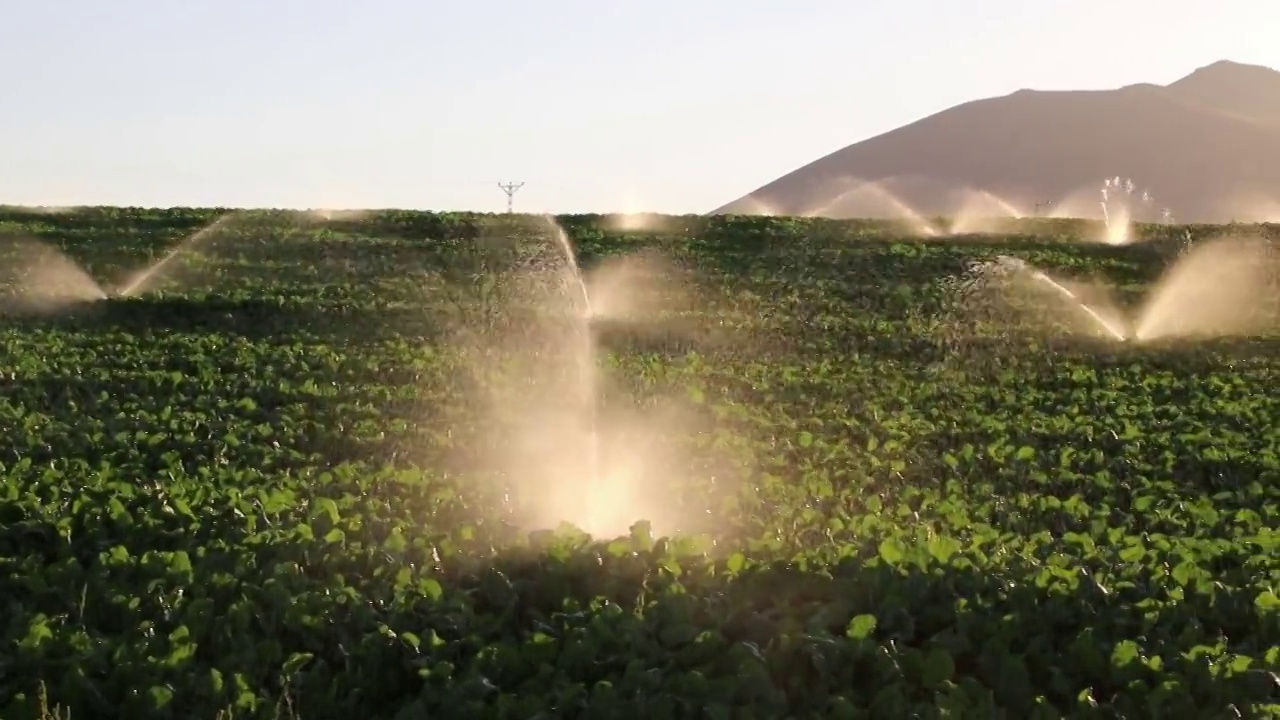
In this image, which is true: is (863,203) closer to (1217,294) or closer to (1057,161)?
(1057,161)

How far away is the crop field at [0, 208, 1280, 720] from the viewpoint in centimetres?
688

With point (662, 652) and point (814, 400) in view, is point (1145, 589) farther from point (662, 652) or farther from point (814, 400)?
point (814, 400)

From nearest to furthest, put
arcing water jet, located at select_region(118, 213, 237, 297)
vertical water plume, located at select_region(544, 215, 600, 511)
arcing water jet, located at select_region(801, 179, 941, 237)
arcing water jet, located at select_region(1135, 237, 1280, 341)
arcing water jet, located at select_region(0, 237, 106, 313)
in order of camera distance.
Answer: vertical water plume, located at select_region(544, 215, 600, 511), arcing water jet, located at select_region(1135, 237, 1280, 341), arcing water jet, located at select_region(0, 237, 106, 313), arcing water jet, located at select_region(118, 213, 237, 297), arcing water jet, located at select_region(801, 179, 941, 237)

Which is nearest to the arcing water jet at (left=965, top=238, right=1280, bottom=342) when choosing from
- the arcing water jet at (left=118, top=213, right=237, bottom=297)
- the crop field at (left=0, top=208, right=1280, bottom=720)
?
the crop field at (left=0, top=208, right=1280, bottom=720)

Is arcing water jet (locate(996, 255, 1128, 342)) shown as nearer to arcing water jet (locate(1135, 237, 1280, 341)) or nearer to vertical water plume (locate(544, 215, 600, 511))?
arcing water jet (locate(1135, 237, 1280, 341))

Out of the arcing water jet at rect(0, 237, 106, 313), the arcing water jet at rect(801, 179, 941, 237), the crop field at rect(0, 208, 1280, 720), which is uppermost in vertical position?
the arcing water jet at rect(801, 179, 941, 237)

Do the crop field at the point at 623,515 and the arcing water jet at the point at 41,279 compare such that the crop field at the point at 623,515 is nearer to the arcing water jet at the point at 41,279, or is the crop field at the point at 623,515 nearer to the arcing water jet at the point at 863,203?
the arcing water jet at the point at 41,279

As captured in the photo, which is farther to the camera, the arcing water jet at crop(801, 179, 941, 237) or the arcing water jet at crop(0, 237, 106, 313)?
the arcing water jet at crop(801, 179, 941, 237)

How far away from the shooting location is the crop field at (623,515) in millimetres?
6875

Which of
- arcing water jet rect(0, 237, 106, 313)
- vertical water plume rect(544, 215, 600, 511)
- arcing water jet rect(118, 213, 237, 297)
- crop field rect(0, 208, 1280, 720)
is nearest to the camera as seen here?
crop field rect(0, 208, 1280, 720)

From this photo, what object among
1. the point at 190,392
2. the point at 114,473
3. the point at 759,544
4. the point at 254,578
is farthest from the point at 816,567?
the point at 190,392

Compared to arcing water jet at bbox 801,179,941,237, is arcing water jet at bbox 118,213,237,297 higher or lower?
lower

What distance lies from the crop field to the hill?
96534 mm

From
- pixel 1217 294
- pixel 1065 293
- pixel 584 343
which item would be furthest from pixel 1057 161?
pixel 584 343
